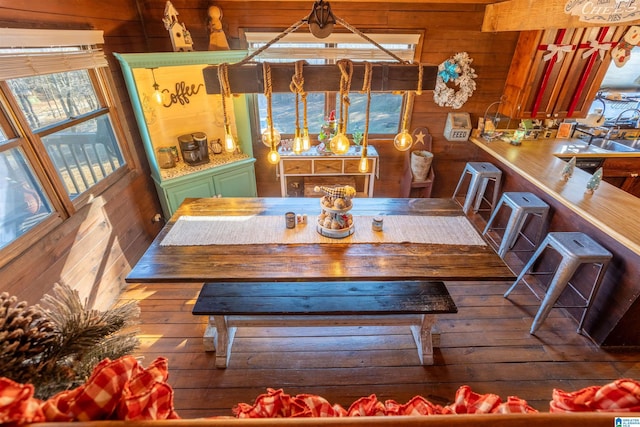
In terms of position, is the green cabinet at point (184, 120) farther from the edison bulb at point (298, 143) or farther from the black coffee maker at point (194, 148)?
the edison bulb at point (298, 143)

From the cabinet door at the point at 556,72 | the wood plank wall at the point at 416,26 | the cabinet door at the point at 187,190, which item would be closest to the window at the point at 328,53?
the wood plank wall at the point at 416,26

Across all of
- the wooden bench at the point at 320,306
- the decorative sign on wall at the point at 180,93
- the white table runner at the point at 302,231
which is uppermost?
the decorative sign on wall at the point at 180,93

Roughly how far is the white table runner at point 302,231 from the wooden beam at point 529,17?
67.1 inches

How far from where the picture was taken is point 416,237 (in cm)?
208

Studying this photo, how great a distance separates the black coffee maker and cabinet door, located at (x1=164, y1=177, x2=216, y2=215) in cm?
25

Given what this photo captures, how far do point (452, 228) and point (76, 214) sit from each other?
2742mm

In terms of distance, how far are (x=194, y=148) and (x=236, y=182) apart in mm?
577

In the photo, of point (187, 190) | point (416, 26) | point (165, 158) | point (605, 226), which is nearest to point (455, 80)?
point (416, 26)

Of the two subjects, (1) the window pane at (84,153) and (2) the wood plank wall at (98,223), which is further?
(1) the window pane at (84,153)

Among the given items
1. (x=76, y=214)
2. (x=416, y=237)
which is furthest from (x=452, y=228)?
(x=76, y=214)

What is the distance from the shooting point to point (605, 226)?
2.06 meters

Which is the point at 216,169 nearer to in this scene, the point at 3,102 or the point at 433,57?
the point at 3,102

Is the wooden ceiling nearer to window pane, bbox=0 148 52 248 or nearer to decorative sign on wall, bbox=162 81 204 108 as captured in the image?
decorative sign on wall, bbox=162 81 204 108

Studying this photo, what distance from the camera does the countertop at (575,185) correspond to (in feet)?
6.79
